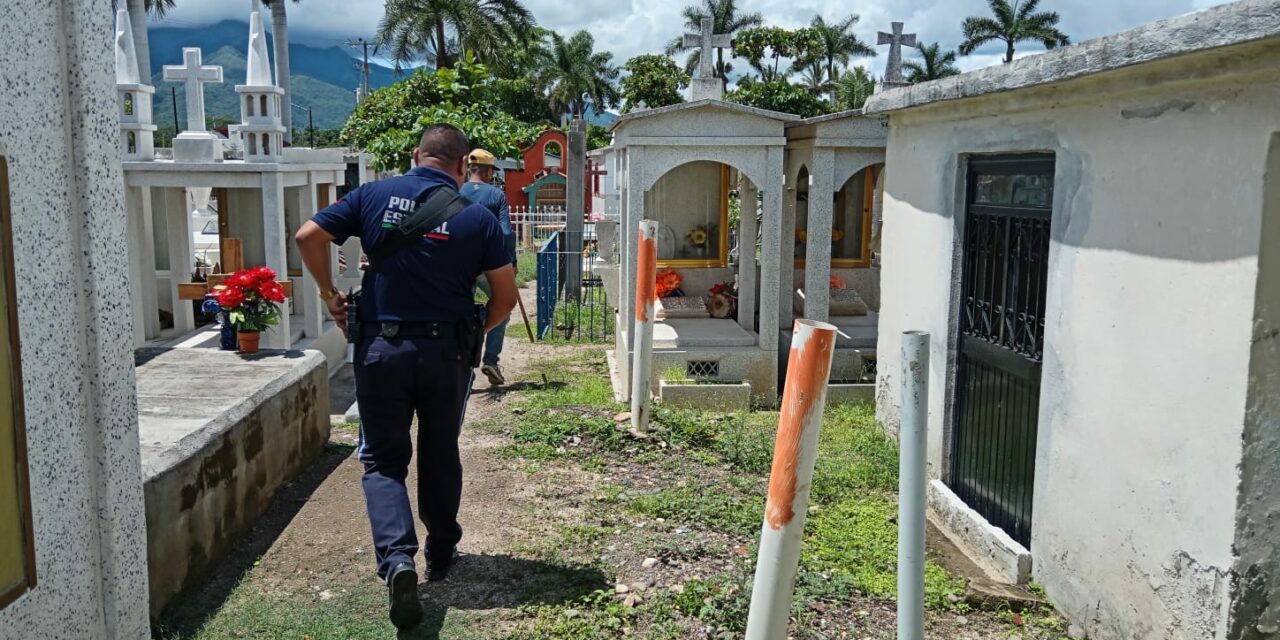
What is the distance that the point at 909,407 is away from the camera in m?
2.72

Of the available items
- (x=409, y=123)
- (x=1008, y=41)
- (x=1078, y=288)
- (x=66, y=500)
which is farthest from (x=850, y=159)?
(x=1008, y=41)

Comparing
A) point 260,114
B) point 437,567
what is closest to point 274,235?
point 260,114

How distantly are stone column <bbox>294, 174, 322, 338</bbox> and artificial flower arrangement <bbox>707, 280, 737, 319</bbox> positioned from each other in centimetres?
392

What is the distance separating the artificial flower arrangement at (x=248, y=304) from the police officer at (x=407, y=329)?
2479 millimetres

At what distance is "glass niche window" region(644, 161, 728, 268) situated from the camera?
36.4 feet

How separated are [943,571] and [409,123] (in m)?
12.6

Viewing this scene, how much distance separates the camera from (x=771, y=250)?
898 cm

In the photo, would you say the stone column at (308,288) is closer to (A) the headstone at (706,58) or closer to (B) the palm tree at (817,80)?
(A) the headstone at (706,58)

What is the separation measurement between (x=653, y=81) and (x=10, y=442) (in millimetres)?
40885

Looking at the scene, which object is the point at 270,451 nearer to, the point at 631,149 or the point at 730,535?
the point at 730,535

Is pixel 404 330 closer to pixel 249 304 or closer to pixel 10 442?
pixel 10 442

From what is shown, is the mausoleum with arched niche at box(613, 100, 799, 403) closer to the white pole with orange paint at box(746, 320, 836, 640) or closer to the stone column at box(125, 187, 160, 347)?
the stone column at box(125, 187, 160, 347)

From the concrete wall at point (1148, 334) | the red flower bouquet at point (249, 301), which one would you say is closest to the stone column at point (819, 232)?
the concrete wall at point (1148, 334)

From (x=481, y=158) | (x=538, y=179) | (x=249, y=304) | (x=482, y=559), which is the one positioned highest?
(x=538, y=179)
